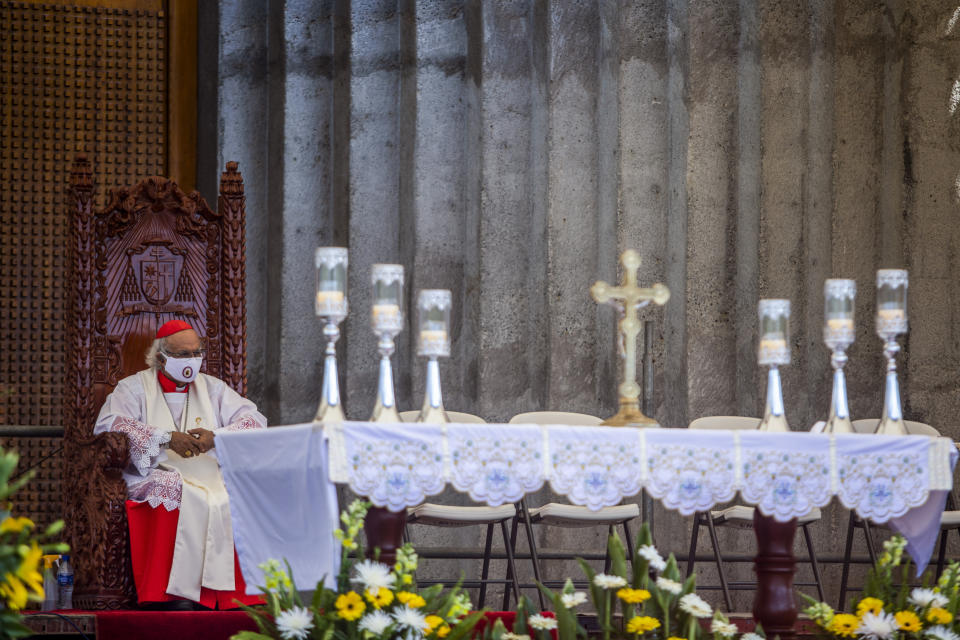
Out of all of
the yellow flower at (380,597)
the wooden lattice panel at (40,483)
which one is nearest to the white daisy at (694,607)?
the yellow flower at (380,597)

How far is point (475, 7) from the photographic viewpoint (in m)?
7.99

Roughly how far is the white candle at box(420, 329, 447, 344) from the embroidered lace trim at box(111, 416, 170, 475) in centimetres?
185

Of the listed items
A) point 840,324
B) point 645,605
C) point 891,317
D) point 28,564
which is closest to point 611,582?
point 645,605

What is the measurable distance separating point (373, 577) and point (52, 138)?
5.21 meters

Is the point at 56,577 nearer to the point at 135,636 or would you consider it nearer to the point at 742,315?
the point at 135,636

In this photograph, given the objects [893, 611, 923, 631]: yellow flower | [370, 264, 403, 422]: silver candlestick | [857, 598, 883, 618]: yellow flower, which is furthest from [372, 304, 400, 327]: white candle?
[893, 611, 923, 631]: yellow flower

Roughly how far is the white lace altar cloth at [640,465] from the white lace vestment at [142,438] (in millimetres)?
2028

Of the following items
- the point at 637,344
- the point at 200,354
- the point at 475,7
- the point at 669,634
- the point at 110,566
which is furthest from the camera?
the point at 475,7

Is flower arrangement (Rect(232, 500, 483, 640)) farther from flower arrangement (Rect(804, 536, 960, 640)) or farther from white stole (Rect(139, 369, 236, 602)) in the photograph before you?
white stole (Rect(139, 369, 236, 602))

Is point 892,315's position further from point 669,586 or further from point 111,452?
point 111,452

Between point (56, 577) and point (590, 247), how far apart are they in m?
3.35

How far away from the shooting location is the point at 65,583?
19.7 ft

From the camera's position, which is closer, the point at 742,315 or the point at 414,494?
the point at 414,494

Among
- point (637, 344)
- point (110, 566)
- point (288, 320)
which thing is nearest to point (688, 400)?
point (637, 344)
